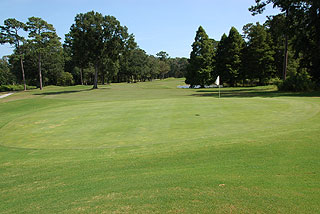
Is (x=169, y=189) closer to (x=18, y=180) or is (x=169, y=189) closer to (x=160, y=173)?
(x=160, y=173)

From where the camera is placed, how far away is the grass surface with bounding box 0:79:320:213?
13.4ft

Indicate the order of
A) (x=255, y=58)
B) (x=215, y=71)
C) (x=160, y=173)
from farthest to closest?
(x=215, y=71)
(x=255, y=58)
(x=160, y=173)

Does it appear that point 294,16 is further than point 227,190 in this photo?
Yes

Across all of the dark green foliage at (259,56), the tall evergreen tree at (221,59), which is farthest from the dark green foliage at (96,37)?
the dark green foliage at (259,56)

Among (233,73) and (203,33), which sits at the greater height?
(203,33)

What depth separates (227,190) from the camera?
439 centimetres

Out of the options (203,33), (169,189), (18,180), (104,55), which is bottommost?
(18,180)

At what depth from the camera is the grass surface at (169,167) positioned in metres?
4.09

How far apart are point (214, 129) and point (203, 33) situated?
5284 centimetres

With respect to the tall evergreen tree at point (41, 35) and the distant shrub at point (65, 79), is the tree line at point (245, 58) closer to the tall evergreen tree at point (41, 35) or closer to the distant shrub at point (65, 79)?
the tall evergreen tree at point (41, 35)

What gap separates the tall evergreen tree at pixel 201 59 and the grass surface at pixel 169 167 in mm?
46376

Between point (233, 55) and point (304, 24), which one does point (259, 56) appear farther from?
point (304, 24)

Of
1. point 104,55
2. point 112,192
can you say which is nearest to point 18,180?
point 112,192

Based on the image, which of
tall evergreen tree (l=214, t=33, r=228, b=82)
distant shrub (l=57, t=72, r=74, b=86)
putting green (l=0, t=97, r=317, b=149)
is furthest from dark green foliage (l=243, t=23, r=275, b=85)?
distant shrub (l=57, t=72, r=74, b=86)
